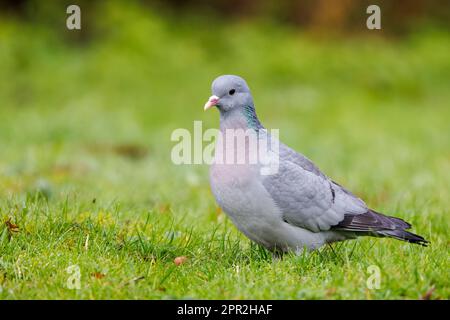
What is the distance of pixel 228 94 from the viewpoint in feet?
15.7

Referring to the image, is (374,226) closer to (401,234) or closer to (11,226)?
(401,234)

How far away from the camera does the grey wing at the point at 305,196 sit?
464 centimetres

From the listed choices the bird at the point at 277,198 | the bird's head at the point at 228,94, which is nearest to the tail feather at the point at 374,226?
the bird at the point at 277,198

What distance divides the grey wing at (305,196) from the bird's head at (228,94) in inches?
15.8

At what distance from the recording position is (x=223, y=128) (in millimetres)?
4805

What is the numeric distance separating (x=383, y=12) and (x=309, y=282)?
557 inches

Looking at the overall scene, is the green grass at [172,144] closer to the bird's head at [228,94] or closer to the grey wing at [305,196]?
the grey wing at [305,196]

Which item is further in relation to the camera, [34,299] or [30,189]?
[30,189]

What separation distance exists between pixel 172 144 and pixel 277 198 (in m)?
5.16

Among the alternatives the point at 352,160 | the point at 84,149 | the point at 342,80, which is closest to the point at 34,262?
the point at 84,149

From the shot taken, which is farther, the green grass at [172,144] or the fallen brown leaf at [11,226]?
Answer: the fallen brown leaf at [11,226]

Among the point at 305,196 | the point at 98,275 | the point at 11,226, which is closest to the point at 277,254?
the point at 305,196

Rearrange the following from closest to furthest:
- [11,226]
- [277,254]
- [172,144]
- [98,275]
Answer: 1. [98,275]
2. [11,226]
3. [277,254]
4. [172,144]

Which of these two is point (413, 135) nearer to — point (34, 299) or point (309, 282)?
point (309, 282)
